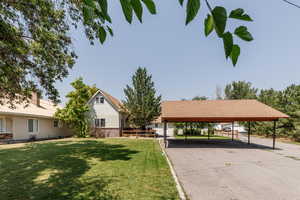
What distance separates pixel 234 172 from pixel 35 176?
24.7ft

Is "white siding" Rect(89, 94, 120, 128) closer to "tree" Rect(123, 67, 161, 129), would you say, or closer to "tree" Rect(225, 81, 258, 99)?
"tree" Rect(123, 67, 161, 129)

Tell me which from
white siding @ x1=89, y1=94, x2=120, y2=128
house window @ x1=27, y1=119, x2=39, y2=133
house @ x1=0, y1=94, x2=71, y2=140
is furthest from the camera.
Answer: white siding @ x1=89, y1=94, x2=120, y2=128

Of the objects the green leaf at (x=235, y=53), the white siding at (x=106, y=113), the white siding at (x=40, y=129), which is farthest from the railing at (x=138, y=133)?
the green leaf at (x=235, y=53)

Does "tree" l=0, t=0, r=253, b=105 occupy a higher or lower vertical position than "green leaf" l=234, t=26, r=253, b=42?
higher

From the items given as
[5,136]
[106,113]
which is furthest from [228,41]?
[106,113]

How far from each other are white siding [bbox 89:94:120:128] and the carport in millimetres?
8183

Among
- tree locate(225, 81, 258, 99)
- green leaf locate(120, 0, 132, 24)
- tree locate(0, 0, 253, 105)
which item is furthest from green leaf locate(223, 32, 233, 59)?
tree locate(225, 81, 258, 99)

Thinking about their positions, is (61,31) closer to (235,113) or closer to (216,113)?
(216,113)

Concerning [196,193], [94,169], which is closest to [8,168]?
[94,169]

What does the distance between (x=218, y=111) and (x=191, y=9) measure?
12.9 metres

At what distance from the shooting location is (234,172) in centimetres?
591

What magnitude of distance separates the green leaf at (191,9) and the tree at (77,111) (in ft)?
63.5

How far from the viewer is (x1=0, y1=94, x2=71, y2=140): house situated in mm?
13422

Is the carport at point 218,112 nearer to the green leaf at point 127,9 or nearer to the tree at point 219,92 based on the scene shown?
the green leaf at point 127,9
